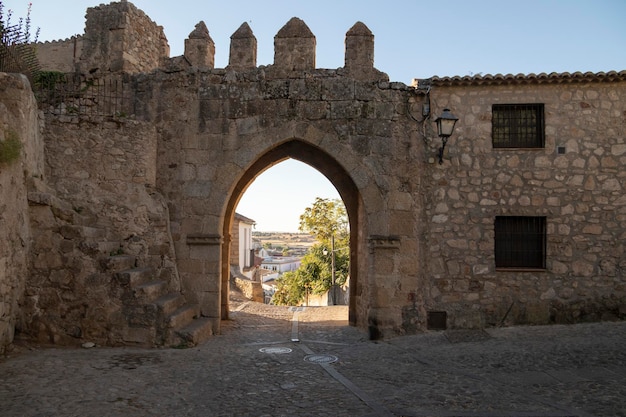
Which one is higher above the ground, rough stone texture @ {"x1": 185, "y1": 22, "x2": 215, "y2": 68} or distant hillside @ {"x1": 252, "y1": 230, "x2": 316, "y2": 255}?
rough stone texture @ {"x1": 185, "y1": 22, "x2": 215, "y2": 68}

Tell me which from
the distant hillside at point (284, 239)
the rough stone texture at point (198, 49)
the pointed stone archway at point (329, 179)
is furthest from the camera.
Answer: the distant hillside at point (284, 239)

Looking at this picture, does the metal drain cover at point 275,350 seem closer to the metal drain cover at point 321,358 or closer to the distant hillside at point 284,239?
the metal drain cover at point 321,358

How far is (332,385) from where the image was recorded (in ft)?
16.8

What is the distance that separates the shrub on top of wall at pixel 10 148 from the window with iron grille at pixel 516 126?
7182mm

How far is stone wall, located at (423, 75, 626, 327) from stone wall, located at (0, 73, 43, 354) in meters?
6.10

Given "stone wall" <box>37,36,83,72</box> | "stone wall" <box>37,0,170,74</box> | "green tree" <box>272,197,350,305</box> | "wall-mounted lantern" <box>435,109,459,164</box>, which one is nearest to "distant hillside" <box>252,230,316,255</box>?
"green tree" <box>272,197,350,305</box>

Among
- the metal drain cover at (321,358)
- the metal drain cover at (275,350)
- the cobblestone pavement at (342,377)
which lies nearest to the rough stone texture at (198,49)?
the cobblestone pavement at (342,377)

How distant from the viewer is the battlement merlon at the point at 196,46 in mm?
8008

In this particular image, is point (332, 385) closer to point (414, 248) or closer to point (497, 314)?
point (414, 248)

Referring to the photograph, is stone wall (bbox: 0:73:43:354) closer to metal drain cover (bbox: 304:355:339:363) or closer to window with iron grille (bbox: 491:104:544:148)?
metal drain cover (bbox: 304:355:339:363)

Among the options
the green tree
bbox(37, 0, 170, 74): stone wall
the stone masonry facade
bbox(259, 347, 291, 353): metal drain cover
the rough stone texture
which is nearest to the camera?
bbox(259, 347, 291, 353): metal drain cover

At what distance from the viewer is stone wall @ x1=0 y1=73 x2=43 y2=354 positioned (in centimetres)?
561

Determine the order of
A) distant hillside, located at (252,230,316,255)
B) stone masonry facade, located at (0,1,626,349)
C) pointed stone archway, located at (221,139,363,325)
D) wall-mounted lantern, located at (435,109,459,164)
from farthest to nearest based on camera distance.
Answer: distant hillside, located at (252,230,316,255) → pointed stone archway, located at (221,139,363,325) → stone masonry facade, located at (0,1,626,349) → wall-mounted lantern, located at (435,109,459,164)

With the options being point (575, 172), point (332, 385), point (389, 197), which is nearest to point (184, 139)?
point (389, 197)
